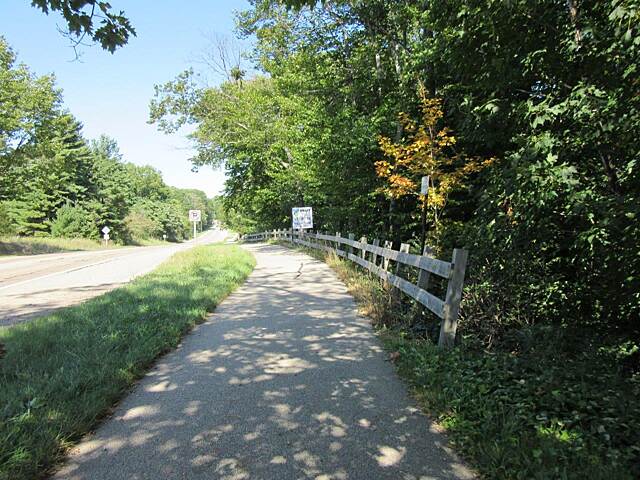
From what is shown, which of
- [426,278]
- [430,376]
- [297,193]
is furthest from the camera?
[297,193]

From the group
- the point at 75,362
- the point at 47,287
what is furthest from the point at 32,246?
the point at 75,362

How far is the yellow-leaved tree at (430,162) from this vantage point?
9.72 m

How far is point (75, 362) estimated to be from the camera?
4.30 metres

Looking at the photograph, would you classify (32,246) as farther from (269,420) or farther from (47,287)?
(269,420)

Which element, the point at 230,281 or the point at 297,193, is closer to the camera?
the point at 230,281

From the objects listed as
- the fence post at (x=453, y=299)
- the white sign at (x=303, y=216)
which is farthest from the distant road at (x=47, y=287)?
the white sign at (x=303, y=216)

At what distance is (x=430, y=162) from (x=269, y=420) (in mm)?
7725

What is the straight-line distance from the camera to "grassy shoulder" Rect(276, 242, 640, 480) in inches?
101

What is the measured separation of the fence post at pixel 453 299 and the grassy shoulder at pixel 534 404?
0.53 ft

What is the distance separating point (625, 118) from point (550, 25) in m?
1.44

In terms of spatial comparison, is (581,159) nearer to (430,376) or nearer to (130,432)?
(430,376)

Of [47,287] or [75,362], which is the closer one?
[75,362]

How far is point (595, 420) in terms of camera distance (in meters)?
3.00

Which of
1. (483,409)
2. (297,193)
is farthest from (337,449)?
(297,193)
